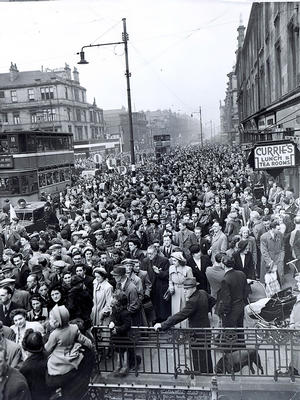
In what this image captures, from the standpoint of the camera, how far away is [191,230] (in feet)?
33.7

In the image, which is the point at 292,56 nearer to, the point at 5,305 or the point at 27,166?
the point at 5,305

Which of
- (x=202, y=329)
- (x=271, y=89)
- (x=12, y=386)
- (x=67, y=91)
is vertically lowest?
(x=202, y=329)

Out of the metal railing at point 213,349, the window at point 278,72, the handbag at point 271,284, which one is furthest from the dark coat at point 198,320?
the window at point 278,72

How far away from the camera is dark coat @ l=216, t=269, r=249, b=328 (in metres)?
6.39

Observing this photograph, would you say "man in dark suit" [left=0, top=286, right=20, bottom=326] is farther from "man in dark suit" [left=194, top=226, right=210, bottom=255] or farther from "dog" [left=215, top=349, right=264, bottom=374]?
"man in dark suit" [left=194, top=226, right=210, bottom=255]

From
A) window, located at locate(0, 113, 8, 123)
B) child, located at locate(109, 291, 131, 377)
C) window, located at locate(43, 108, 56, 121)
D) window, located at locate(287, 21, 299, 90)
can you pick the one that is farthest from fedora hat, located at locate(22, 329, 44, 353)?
window, located at locate(43, 108, 56, 121)

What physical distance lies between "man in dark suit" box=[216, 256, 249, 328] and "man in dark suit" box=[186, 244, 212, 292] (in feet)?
4.38

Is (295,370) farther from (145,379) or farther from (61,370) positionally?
→ (61,370)

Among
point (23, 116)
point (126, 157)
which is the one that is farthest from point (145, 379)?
point (126, 157)

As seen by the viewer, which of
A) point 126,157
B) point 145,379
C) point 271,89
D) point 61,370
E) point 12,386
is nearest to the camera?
point 12,386

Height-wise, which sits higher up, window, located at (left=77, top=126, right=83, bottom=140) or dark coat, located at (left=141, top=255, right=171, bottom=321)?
window, located at (left=77, top=126, right=83, bottom=140)

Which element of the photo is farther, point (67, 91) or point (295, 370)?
point (67, 91)

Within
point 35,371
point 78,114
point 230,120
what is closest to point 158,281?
point 35,371

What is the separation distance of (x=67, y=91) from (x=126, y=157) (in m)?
20.9
